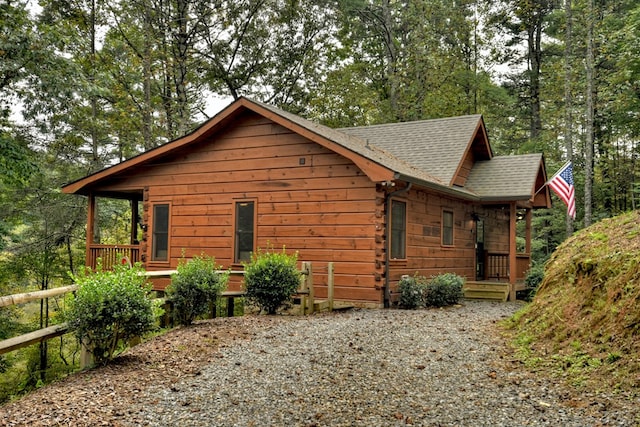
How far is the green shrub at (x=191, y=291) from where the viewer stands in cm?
880

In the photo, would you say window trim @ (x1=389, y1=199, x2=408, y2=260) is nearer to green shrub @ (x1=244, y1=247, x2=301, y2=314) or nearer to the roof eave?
the roof eave

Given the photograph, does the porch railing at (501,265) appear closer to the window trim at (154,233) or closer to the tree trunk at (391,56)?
the window trim at (154,233)

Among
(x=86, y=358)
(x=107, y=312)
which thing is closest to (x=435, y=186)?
(x=107, y=312)

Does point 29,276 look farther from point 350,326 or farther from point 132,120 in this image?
point 350,326

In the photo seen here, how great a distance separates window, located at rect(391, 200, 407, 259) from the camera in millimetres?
12380

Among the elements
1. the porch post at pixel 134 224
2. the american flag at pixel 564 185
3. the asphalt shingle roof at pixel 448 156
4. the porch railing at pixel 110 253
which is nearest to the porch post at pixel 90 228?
the porch railing at pixel 110 253

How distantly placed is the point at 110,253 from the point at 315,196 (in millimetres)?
5998

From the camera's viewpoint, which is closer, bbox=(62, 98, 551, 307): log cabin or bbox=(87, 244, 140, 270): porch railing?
bbox=(62, 98, 551, 307): log cabin

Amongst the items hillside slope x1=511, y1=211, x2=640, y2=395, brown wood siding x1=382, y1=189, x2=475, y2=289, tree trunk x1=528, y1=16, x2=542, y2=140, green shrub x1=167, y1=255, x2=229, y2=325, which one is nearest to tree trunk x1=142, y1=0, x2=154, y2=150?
brown wood siding x1=382, y1=189, x2=475, y2=289

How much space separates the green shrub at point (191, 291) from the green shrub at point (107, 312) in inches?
84.8

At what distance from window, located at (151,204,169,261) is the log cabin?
0.09ft

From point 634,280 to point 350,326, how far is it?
4.13 meters

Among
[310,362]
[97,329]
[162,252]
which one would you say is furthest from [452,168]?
[97,329]

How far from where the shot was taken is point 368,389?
560 cm
